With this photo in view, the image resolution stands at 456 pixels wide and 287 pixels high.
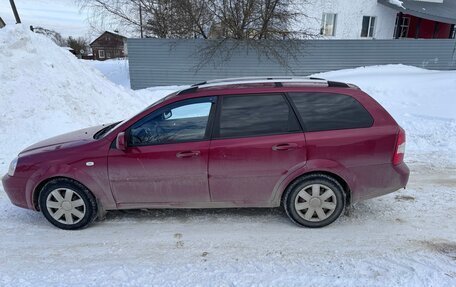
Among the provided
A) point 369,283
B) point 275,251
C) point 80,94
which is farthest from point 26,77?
point 369,283

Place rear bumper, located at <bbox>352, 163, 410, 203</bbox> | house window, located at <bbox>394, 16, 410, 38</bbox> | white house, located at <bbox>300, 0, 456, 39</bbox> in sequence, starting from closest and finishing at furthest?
1. rear bumper, located at <bbox>352, 163, 410, 203</bbox>
2. white house, located at <bbox>300, 0, 456, 39</bbox>
3. house window, located at <bbox>394, 16, 410, 38</bbox>

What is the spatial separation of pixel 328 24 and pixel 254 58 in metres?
7.65

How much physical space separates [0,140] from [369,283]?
7.24m

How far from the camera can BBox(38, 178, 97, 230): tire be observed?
3.71 meters

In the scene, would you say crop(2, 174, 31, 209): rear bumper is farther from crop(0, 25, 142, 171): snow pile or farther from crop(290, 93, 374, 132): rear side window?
crop(290, 93, 374, 132): rear side window

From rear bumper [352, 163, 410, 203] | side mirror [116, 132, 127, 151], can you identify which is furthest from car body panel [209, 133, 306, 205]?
side mirror [116, 132, 127, 151]

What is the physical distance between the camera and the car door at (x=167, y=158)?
3602mm

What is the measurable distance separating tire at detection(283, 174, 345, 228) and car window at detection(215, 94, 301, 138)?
24.0 inches

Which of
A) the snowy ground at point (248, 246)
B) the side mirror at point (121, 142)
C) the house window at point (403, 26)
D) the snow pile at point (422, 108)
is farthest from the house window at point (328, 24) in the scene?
the side mirror at point (121, 142)

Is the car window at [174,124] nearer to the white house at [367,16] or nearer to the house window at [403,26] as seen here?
the white house at [367,16]

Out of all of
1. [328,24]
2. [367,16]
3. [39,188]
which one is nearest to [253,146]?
[39,188]

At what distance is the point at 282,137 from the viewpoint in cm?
357

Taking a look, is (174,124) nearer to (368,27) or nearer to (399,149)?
(399,149)

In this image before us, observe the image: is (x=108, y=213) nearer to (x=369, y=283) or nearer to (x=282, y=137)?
(x=282, y=137)
